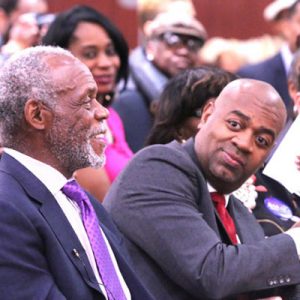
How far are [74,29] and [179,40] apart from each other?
2.92 ft

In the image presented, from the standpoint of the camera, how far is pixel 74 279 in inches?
98.6

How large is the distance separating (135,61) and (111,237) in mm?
2390

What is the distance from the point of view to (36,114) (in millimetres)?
2625

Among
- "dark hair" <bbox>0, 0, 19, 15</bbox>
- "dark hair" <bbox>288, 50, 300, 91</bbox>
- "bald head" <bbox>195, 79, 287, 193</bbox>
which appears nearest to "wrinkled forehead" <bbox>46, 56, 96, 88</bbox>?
"bald head" <bbox>195, 79, 287, 193</bbox>

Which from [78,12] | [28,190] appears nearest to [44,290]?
[28,190]

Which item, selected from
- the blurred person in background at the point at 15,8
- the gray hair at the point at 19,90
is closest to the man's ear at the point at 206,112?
the gray hair at the point at 19,90

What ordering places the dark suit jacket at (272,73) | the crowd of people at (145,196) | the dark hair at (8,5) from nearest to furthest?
the crowd of people at (145,196) < the dark suit jacket at (272,73) < the dark hair at (8,5)

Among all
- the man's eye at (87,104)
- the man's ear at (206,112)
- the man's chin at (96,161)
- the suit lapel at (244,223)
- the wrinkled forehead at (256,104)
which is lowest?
the suit lapel at (244,223)

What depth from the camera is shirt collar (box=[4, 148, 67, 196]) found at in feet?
8.54

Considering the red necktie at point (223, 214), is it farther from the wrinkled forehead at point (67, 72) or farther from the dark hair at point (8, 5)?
the dark hair at point (8, 5)

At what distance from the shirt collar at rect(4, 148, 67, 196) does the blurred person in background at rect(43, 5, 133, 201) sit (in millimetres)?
1461

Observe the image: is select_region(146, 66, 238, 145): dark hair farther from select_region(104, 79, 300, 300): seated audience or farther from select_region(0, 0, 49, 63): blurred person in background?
select_region(0, 0, 49, 63): blurred person in background

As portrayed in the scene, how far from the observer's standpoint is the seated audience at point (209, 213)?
2.83m

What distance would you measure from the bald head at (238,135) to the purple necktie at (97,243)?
0.49 metres
